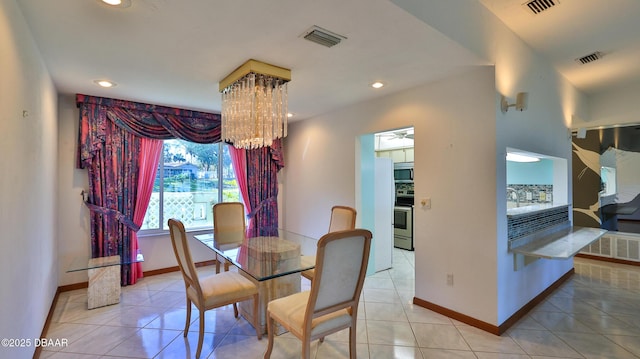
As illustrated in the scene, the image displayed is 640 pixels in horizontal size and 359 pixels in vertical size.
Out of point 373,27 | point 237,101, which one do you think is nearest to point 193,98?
point 237,101

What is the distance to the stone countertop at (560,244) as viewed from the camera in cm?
249

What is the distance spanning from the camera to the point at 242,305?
9.27 ft

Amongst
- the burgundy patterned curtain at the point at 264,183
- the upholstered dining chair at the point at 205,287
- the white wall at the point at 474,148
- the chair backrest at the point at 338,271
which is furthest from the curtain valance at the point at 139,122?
the chair backrest at the point at 338,271

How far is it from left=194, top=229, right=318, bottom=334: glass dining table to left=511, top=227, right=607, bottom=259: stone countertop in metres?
1.95

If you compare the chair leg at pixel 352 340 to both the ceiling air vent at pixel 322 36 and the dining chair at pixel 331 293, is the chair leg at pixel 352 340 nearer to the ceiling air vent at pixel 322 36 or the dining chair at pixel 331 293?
the dining chair at pixel 331 293

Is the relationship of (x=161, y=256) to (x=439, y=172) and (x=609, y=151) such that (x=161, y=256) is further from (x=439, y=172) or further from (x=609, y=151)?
(x=609, y=151)

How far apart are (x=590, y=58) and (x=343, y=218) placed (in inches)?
131

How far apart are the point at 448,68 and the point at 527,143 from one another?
1.20 m

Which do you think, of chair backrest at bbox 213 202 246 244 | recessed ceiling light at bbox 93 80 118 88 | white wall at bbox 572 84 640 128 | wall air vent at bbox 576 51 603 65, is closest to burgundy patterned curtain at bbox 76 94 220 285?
recessed ceiling light at bbox 93 80 118 88

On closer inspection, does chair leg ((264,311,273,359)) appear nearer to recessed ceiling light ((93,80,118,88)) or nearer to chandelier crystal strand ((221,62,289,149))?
chandelier crystal strand ((221,62,289,149))

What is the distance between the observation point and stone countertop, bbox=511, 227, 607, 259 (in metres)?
2.49

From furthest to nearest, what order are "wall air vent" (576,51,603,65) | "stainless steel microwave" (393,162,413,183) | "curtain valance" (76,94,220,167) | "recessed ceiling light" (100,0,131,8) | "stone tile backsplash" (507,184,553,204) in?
"stainless steel microwave" (393,162,413,183)
"stone tile backsplash" (507,184,553,204)
"curtain valance" (76,94,220,167)
"wall air vent" (576,51,603,65)
"recessed ceiling light" (100,0,131,8)

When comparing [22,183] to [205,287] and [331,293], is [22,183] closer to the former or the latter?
[205,287]

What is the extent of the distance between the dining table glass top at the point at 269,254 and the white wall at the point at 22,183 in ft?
4.14
